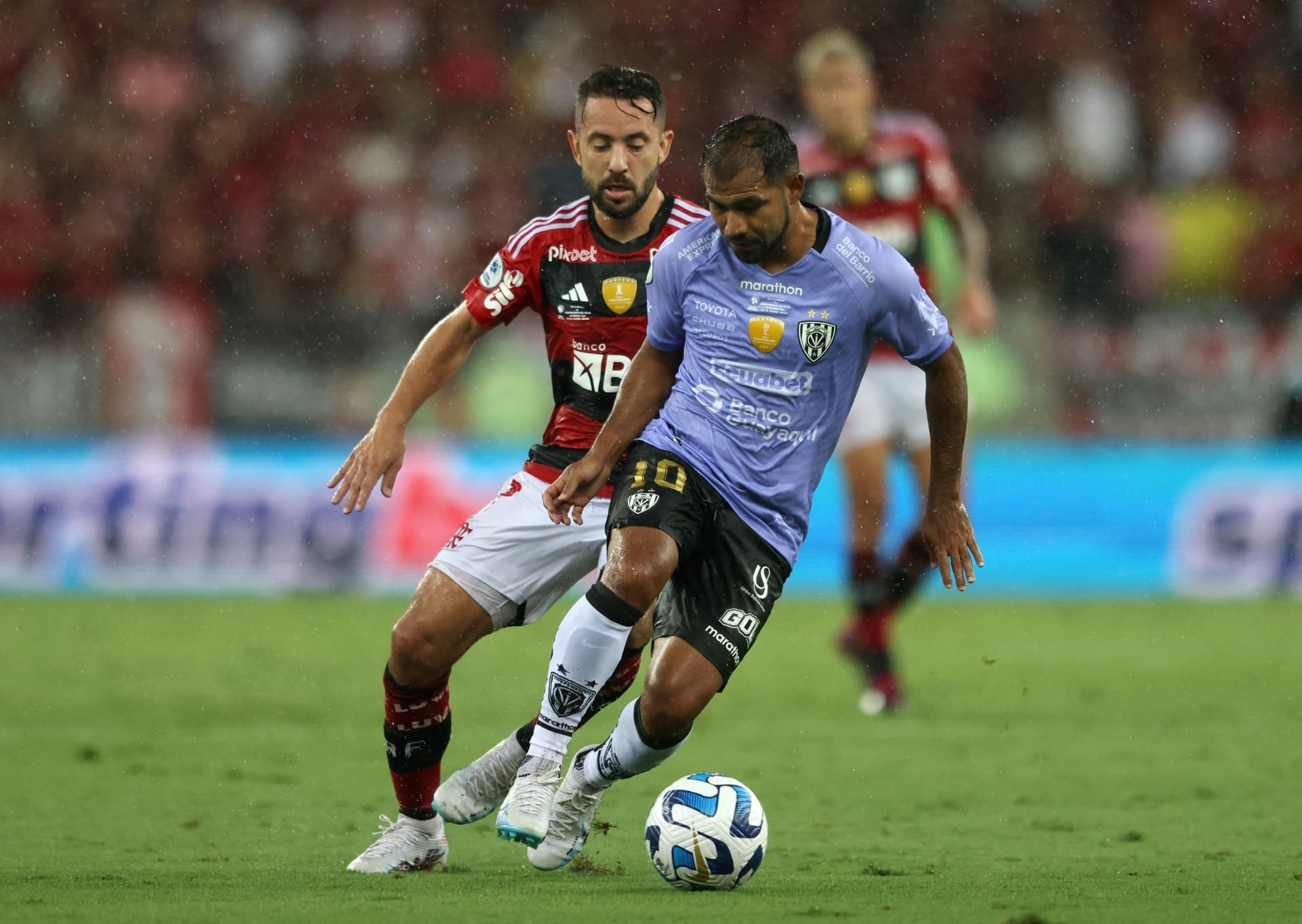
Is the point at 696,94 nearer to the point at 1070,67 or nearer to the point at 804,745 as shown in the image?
the point at 1070,67

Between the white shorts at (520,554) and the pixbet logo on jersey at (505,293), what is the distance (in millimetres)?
561

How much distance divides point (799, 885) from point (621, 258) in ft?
6.69

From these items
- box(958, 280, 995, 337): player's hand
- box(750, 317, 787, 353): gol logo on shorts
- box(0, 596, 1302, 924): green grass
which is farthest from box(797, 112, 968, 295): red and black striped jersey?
box(750, 317, 787, 353): gol logo on shorts

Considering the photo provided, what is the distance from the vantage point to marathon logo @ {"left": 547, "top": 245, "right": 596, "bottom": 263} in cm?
570

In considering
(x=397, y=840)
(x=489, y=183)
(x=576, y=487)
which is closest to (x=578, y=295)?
(x=576, y=487)

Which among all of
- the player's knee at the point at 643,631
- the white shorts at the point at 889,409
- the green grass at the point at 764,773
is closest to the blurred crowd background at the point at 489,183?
the green grass at the point at 764,773

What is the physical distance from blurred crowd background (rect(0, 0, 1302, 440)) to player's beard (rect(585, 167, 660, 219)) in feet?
25.9

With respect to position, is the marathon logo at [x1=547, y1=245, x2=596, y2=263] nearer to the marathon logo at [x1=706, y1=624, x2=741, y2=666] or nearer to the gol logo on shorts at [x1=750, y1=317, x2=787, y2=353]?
the gol logo on shorts at [x1=750, y1=317, x2=787, y2=353]

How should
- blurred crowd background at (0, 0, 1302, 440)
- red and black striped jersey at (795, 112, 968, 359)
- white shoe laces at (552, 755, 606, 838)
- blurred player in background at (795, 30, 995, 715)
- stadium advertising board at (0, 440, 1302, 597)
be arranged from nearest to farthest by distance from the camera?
1. white shoe laces at (552, 755, 606, 838)
2. blurred player in background at (795, 30, 995, 715)
3. red and black striped jersey at (795, 112, 968, 359)
4. stadium advertising board at (0, 440, 1302, 597)
5. blurred crowd background at (0, 0, 1302, 440)

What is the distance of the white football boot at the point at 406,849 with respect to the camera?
5129mm

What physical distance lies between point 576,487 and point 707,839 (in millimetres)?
1079

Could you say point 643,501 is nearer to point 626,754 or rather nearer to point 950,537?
point 626,754

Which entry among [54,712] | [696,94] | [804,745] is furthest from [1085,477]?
[54,712]

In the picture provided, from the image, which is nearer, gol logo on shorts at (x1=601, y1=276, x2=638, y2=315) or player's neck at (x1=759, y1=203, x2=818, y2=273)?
player's neck at (x1=759, y1=203, x2=818, y2=273)
